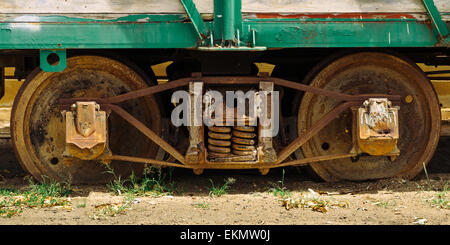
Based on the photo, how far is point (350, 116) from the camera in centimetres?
536

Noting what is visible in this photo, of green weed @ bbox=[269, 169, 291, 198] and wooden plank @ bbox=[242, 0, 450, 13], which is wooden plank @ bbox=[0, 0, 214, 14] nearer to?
wooden plank @ bbox=[242, 0, 450, 13]

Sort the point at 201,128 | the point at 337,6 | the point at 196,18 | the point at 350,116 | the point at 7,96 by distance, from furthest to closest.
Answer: the point at 7,96 → the point at 350,116 → the point at 201,128 → the point at 337,6 → the point at 196,18

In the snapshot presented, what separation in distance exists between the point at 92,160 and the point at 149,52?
3.63ft

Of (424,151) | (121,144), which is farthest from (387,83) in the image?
(121,144)

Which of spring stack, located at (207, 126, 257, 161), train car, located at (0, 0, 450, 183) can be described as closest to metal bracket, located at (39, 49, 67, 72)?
train car, located at (0, 0, 450, 183)

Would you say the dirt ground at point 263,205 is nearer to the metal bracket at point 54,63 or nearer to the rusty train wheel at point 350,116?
the rusty train wheel at point 350,116

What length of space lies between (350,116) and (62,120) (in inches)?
101

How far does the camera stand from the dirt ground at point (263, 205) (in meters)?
4.41

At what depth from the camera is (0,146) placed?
7223 millimetres

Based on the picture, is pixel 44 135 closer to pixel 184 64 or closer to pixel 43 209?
pixel 43 209

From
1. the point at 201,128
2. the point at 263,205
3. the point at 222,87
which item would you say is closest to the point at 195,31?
the point at 222,87

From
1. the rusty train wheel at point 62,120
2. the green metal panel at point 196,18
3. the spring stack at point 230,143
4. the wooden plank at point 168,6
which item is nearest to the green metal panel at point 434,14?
the wooden plank at point 168,6

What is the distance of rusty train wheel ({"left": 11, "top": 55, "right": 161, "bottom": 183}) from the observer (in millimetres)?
5211

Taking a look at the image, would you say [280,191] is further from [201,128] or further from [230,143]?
[201,128]
